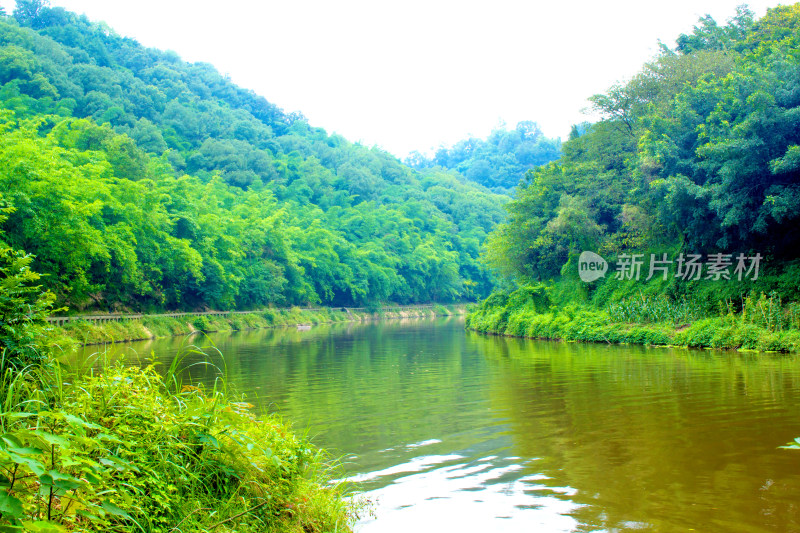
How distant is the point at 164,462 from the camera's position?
4508mm

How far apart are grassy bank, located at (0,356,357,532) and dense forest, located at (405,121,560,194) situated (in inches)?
4776

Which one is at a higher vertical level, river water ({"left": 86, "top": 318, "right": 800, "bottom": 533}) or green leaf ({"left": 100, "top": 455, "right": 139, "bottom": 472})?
green leaf ({"left": 100, "top": 455, "right": 139, "bottom": 472})

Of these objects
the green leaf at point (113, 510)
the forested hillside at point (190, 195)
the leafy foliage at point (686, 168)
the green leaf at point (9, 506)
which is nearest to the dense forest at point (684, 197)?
the leafy foliage at point (686, 168)

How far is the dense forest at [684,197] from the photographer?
19625 mm

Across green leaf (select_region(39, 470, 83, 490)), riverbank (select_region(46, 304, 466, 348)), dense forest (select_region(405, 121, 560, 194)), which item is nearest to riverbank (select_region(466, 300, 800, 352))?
riverbank (select_region(46, 304, 466, 348))

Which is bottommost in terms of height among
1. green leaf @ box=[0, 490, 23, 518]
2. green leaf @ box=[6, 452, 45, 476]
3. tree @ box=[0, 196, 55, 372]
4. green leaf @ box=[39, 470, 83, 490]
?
green leaf @ box=[0, 490, 23, 518]

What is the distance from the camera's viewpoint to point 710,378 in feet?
43.0

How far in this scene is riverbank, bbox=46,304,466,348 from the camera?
2716cm

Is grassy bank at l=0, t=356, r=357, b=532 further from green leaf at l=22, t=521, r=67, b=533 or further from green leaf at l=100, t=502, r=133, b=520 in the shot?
green leaf at l=22, t=521, r=67, b=533

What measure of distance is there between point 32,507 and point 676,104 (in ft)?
78.7

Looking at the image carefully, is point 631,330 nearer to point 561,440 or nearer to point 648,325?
point 648,325

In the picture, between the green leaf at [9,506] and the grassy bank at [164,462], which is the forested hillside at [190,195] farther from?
the green leaf at [9,506]

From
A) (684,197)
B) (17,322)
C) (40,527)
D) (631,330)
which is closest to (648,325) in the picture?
(631,330)

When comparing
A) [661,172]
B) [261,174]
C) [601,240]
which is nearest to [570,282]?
[601,240]
